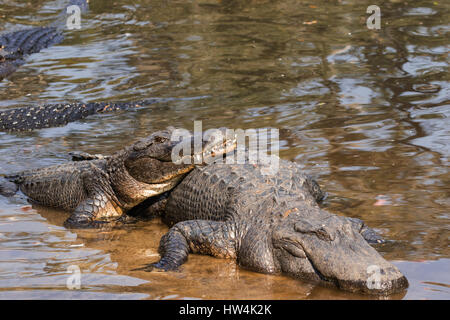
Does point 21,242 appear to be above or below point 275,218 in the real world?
below

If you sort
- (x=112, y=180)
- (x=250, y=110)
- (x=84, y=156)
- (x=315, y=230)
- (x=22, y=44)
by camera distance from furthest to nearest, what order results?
1. (x=22, y=44)
2. (x=250, y=110)
3. (x=84, y=156)
4. (x=112, y=180)
5. (x=315, y=230)

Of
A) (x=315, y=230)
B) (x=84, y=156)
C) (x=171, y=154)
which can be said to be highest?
(x=171, y=154)

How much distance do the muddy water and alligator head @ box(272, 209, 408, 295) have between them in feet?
0.33

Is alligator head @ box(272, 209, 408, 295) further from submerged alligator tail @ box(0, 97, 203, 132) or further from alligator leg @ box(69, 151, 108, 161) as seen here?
submerged alligator tail @ box(0, 97, 203, 132)

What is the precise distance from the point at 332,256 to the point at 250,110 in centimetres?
499

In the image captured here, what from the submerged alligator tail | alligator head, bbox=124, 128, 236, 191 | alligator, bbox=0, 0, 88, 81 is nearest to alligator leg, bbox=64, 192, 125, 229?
alligator head, bbox=124, 128, 236, 191

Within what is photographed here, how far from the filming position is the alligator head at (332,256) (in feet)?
12.3

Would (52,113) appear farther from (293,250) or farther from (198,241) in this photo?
(293,250)

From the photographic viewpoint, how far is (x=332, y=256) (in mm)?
3930

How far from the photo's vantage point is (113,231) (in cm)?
543

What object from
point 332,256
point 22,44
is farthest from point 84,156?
point 22,44
